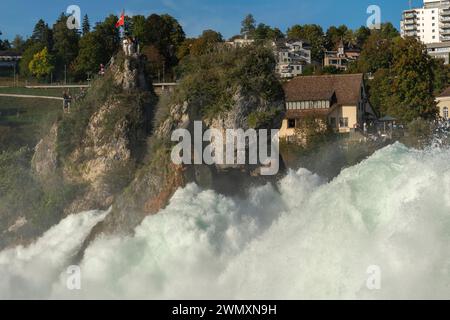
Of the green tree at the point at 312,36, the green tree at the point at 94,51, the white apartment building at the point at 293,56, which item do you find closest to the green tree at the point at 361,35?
the green tree at the point at 312,36

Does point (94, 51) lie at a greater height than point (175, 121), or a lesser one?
greater

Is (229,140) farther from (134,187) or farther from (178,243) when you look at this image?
(178,243)

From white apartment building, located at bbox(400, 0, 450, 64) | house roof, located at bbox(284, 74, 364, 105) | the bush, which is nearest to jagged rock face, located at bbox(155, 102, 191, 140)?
the bush

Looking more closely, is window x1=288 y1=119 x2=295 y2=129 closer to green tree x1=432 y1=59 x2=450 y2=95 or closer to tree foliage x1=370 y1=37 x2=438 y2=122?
tree foliage x1=370 y1=37 x2=438 y2=122

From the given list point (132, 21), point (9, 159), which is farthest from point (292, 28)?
point (9, 159)

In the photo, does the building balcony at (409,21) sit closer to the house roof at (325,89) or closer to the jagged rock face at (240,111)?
the house roof at (325,89)

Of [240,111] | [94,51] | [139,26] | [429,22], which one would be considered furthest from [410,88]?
[429,22]

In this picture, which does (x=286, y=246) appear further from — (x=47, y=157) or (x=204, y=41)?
(x=204, y=41)

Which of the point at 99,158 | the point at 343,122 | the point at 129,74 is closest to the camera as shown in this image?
the point at 99,158
